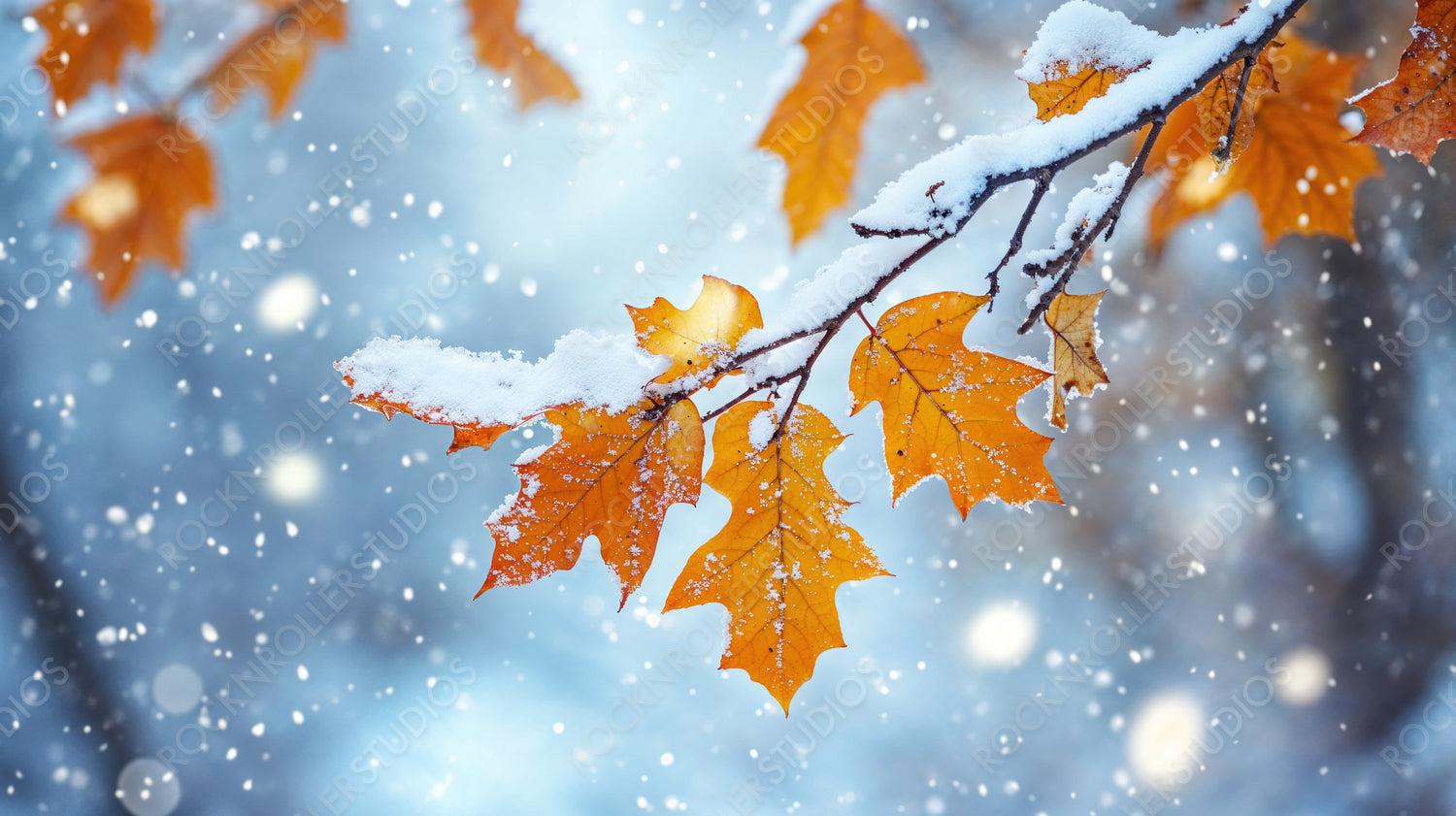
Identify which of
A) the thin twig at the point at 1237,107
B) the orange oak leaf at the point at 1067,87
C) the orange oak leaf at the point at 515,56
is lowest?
the thin twig at the point at 1237,107

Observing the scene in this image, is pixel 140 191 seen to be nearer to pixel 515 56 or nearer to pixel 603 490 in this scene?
pixel 515 56

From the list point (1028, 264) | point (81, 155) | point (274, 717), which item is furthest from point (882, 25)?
point (274, 717)

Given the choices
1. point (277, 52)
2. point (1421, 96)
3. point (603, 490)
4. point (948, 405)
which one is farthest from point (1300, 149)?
point (277, 52)

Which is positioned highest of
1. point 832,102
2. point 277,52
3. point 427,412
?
point 832,102

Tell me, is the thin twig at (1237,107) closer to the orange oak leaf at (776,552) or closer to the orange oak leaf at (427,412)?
the orange oak leaf at (776,552)

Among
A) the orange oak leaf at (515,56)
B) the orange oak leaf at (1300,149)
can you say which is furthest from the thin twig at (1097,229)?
the orange oak leaf at (515,56)

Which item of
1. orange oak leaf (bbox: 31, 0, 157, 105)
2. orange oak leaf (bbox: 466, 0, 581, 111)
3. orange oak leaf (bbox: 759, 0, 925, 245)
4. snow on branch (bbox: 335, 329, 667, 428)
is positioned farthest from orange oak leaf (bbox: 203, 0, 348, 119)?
snow on branch (bbox: 335, 329, 667, 428)

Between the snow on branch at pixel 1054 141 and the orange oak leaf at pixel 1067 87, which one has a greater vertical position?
the orange oak leaf at pixel 1067 87
